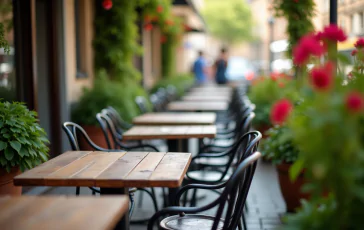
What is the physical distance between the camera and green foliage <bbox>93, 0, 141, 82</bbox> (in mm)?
9727

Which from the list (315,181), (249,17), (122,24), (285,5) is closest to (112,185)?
(315,181)

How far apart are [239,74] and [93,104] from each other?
63.0 ft

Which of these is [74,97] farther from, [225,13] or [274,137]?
[225,13]

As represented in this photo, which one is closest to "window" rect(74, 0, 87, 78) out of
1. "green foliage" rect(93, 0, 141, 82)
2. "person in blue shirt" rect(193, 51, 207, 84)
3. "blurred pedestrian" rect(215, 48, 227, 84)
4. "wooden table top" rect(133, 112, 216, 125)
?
"green foliage" rect(93, 0, 141, 82)

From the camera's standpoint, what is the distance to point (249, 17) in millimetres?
49062

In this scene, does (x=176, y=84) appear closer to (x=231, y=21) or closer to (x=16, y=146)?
(x=16, y=146)

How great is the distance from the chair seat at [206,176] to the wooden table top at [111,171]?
1102mm

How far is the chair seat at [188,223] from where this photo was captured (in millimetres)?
3332

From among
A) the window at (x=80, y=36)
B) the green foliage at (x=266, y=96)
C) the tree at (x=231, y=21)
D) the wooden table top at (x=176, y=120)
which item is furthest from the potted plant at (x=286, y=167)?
the tree at (x=231, y=21)

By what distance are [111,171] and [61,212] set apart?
34.5 inches

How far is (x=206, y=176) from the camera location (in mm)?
4949

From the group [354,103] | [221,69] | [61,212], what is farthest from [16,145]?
[221,69]

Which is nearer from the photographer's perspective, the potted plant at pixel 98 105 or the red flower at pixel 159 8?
the potted plant at pixel 98 105

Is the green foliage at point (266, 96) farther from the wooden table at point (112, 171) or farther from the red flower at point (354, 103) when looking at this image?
the red flower at point (354, 103)
